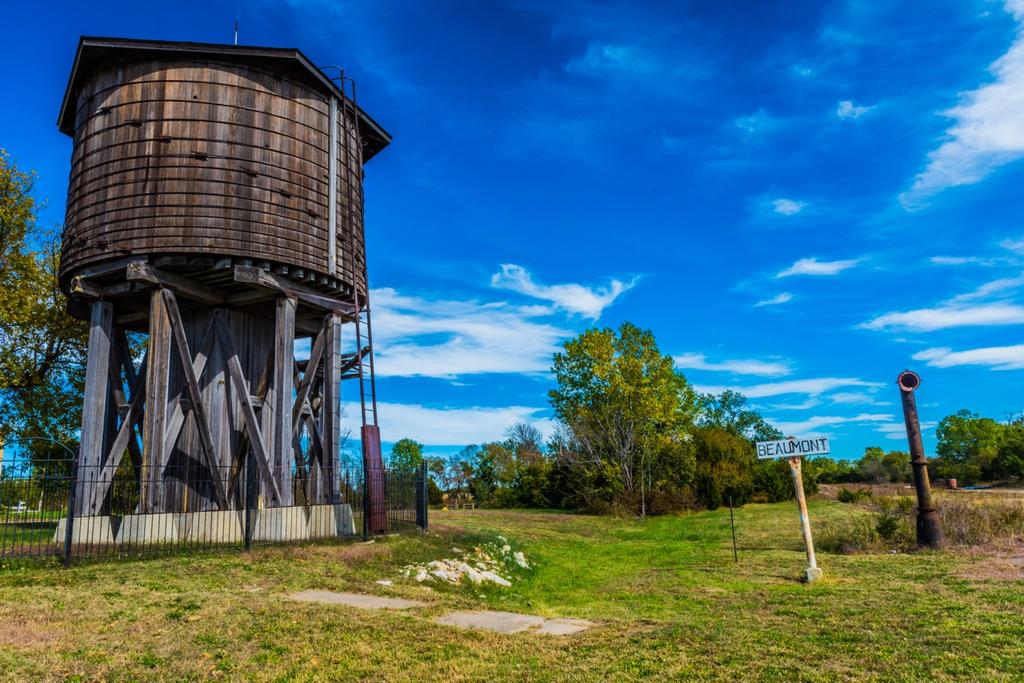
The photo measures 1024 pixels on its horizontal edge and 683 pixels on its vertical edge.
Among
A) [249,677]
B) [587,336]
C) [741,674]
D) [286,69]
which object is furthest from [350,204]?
[587,336]

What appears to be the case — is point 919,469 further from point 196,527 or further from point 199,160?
point 199,160

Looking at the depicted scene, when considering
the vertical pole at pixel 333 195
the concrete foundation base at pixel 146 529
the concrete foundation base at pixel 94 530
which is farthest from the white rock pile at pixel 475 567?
the vertical pole at pixel 333 195

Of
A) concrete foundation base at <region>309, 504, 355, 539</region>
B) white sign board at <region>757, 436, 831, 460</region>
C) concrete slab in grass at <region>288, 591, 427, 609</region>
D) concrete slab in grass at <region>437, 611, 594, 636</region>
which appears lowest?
concrete slab in grass at <region>437, 611, 594, 636</region>

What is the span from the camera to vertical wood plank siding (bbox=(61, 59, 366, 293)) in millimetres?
15414

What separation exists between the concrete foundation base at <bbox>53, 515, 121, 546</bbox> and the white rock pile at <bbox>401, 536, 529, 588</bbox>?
6716mm

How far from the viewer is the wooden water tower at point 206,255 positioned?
1539 cm

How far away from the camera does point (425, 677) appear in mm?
5977

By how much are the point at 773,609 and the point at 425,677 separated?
4.81m

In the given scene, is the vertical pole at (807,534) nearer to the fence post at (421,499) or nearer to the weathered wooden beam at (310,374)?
the fence post at (421,499)

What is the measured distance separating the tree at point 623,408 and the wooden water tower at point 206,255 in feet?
59.2

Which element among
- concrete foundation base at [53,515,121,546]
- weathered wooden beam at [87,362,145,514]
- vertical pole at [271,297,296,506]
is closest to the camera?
concrete foundation base at [53,515,121,546]

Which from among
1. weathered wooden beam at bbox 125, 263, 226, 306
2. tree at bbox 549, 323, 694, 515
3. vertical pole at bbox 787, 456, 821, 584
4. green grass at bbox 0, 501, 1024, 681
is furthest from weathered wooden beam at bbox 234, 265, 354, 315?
tree at bbox 549, 323, 694, 515

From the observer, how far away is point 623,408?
110 ft

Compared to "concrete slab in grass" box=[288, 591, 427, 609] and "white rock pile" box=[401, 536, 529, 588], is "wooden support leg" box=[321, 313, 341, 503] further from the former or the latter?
"concrete slab in grass" box=[288, 591, 427, 609]
